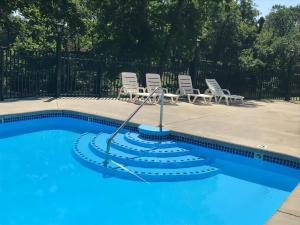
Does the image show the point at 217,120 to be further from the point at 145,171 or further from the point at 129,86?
the point at 129,86

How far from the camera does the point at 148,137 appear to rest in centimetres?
643

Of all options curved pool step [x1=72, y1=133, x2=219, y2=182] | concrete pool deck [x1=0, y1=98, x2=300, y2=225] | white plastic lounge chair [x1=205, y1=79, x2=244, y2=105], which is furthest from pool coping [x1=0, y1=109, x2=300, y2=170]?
white plastic lounge chair [x1=205, y1=79, x2=244, y2=105]

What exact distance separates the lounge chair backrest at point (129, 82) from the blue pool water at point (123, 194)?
4.95 meters

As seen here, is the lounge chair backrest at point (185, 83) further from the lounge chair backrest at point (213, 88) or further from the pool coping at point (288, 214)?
the pool coping at point (288, 214)

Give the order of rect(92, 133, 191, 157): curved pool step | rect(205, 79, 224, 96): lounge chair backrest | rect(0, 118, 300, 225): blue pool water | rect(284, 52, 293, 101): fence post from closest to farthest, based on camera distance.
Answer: rect(0, 118, 300, 225): blue pool water → rect(92, 133, 191, 157): curved pool step → rect(205, 79, 224, 96): lounge chair backrest → rect(284, 52, 293, 101): fence post

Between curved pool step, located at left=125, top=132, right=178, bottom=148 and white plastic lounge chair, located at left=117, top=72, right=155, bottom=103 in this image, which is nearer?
curved pool step, located at left=125, top=132, right=178, bottom=148

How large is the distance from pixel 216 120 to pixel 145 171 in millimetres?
3425

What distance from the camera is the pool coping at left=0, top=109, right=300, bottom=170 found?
5.41 m

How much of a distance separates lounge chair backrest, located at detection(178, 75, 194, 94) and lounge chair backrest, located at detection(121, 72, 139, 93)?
5.27 feet

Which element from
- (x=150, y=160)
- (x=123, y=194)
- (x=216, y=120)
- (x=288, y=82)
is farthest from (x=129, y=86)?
(x=288, y=82)

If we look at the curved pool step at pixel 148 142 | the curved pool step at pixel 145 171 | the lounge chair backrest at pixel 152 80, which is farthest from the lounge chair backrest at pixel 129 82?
the curved pool step at pixel 145 171

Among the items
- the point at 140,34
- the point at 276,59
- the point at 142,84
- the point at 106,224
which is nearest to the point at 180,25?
the point at 140,34

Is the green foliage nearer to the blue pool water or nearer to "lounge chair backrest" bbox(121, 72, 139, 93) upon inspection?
"lounge chair backrest" bbox(121, 72, 139, 93)

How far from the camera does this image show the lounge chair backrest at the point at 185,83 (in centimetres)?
1183
